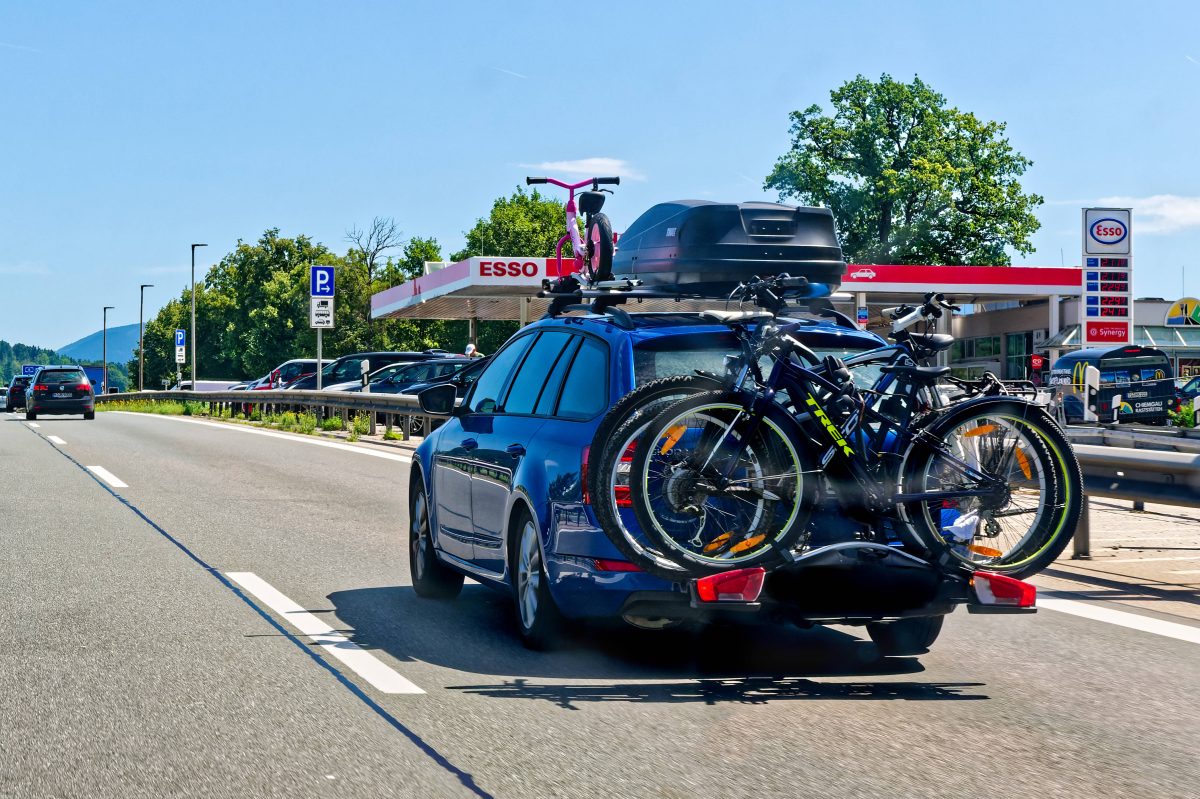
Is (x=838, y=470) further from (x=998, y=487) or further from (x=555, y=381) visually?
(x=555, y=381)

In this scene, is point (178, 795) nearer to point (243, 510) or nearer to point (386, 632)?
point (386, 632)

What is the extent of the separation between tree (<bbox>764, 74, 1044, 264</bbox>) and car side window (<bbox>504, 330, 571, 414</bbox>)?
68.8 m

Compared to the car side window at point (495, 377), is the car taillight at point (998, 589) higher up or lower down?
lower down

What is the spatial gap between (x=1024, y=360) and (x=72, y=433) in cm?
4543

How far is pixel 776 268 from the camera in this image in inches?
369

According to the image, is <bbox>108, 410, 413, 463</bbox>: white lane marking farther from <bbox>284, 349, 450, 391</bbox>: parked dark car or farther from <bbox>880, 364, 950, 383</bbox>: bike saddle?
<bbox>880, 364, 950, 383</bbox>: bike saddle

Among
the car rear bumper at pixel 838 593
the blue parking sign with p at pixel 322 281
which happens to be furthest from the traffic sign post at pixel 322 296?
the car rear bumper at pixel 838 593

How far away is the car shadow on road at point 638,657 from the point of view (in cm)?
609

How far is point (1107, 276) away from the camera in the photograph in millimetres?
20031

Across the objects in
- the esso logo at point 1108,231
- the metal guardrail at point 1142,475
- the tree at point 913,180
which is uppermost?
the tree at point 913,180

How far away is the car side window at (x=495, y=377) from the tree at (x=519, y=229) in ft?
311

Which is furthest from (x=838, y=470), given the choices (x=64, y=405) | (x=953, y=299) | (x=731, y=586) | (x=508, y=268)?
(x=953, y=299)

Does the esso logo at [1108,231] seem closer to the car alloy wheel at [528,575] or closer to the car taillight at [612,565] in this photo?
the car alloy wheel at [528,575]

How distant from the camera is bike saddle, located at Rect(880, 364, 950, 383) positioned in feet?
20.2
